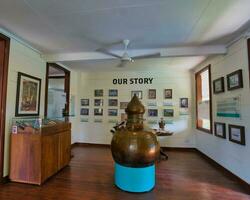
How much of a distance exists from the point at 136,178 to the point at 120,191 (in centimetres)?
36

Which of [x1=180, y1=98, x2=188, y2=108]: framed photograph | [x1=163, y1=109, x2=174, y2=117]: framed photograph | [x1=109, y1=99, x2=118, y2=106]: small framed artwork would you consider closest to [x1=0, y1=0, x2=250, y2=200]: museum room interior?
[x1=180, y1=98, x2=188, y2=108]: framed photograph

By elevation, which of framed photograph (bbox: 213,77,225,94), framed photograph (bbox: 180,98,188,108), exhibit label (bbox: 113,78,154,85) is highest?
exhibit label (bbox: 113,78,154,85)

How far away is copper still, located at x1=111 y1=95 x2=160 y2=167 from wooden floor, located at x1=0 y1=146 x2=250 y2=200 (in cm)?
56

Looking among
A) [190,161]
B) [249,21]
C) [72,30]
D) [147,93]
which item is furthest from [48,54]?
[190,161]

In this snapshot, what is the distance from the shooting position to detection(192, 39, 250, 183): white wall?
108 inches

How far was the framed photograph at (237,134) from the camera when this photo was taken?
2805 millimetres

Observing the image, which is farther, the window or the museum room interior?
the window

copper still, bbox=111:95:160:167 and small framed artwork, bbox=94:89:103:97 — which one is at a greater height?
small framed artwork, bbox=94:89:103:97

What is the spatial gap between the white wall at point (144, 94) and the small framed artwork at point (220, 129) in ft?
5.14

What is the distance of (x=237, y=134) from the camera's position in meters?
2.94

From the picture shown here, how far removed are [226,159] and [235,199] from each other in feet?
3.51

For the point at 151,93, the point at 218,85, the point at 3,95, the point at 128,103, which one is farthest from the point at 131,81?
the point at 3,95

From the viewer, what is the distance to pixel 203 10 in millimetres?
2123

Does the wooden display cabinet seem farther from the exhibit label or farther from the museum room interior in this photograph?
the exhibit label
